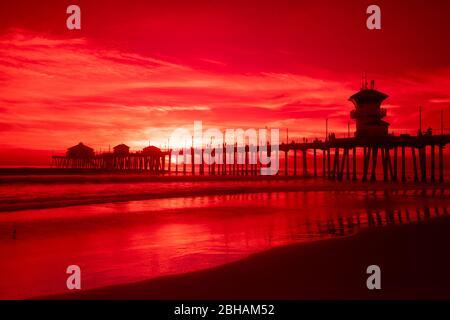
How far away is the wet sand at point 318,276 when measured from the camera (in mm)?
5387

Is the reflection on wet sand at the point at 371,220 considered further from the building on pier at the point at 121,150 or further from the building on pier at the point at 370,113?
the building on pier at the point at 121,150

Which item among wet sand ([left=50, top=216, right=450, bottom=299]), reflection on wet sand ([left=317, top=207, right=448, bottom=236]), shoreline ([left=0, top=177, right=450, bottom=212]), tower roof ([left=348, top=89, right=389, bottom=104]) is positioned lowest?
shoreline ([left=0, top=177, right=450, bottom=212])

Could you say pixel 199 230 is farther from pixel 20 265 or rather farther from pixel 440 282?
pixel 440 282

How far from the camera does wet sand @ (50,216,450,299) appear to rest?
5387mm

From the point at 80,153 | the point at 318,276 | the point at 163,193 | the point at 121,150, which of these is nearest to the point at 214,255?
the point at 318,276

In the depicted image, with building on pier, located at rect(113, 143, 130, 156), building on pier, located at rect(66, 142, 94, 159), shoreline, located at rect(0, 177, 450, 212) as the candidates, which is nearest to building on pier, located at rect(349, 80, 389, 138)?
shoreline, located at rect(0, 177, 450, 212)

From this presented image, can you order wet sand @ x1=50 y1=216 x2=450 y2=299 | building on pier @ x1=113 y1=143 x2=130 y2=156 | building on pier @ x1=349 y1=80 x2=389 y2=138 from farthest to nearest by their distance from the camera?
building on pier @ x1=113 y1=143 x2=130 y2=156, building on pier @ x1=349 y1=80 x2=389 y2=138, wet sand @ x1=50 y1=216 x2=450 y2=299

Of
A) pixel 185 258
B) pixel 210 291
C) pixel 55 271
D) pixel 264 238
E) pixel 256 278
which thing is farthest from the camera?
pixel 264 238

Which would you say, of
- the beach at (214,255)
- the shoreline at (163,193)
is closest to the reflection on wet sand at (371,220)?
the beach at (214,255)

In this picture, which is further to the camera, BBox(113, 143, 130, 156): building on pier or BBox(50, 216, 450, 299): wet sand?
BBox(113, 143, 130, 156): building on pier

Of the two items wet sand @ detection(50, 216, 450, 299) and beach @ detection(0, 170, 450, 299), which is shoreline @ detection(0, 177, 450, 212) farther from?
wet sand @ detection(50, 216, 450, 299)
